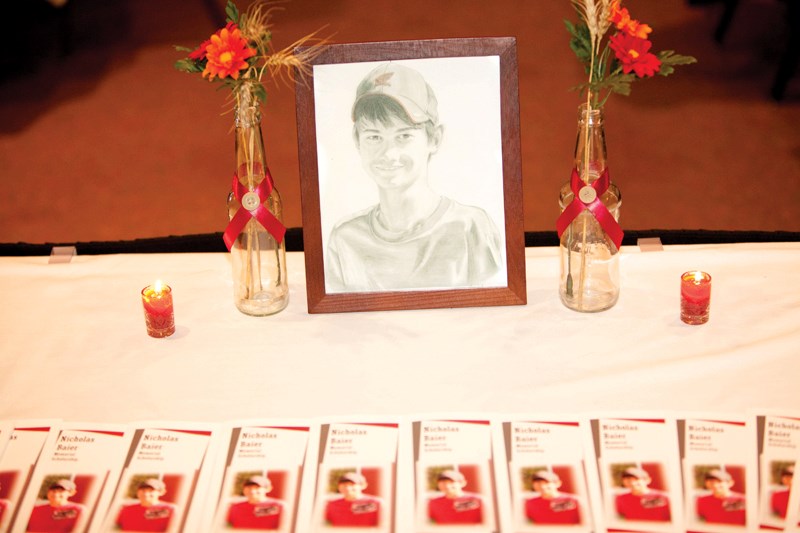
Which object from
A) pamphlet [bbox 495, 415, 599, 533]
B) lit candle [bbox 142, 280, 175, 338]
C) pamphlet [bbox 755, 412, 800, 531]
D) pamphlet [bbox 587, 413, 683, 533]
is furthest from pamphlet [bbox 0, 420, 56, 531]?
pamphlet [bbox 755, 412, 800, 531]

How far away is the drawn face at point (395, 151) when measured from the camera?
163 cm

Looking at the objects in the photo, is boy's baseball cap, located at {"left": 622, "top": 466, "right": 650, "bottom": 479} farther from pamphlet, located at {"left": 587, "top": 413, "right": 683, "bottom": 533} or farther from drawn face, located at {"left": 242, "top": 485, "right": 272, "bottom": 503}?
drawn face, located at {"left": 242, "top": 485, "right": 272, "bottom": 503}

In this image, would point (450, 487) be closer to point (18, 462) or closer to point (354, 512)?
point (354, 512)

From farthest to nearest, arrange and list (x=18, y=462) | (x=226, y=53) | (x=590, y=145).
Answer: (x=590, y=145)
(x=226, y=53)
(x=18, y=462)

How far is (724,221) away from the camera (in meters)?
3.31

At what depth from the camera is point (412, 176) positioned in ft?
5.42

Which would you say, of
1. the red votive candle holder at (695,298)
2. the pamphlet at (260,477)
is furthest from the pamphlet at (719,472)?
the pamphlet at (260,477)

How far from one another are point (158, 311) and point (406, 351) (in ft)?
1.39

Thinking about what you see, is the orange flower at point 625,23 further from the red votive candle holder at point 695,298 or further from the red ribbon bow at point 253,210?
the red ribbon bow at point 253,210

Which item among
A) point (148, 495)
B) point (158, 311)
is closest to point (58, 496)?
point (148, 495)

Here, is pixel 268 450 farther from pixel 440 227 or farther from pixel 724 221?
pixel 724 221

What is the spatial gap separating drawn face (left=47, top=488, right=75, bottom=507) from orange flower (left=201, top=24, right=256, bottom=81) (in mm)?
653

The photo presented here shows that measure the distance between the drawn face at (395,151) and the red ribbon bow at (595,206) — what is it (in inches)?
9.8

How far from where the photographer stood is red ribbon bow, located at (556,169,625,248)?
5.23ft
